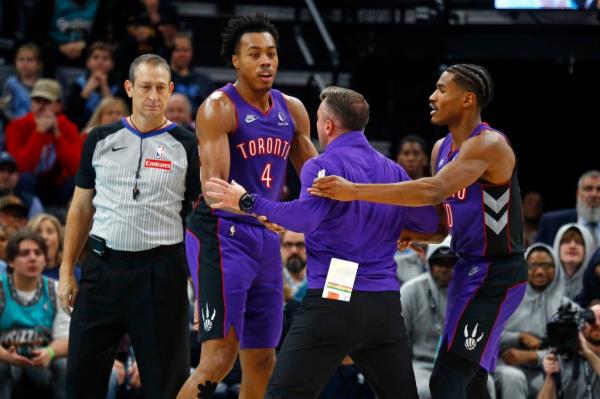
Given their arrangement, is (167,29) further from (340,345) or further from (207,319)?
(340,345)

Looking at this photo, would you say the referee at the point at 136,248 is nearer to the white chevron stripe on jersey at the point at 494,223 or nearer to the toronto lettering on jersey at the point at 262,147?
the toronto lettering on jersey at the point at 262,147

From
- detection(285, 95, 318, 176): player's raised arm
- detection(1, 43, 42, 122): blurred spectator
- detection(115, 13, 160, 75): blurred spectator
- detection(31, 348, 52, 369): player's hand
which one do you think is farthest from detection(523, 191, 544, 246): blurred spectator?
detection(285, 95, 318, 176): player's raised arm

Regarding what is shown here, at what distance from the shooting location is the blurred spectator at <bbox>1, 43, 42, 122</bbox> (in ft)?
Result: 39.0

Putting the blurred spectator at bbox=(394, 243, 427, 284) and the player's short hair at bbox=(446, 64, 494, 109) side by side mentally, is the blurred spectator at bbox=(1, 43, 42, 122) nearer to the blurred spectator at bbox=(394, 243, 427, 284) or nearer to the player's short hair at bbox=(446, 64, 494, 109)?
the blurred spectator at bbox=(394, 243, 427, 284)

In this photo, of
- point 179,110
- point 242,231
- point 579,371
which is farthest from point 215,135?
point 179,110

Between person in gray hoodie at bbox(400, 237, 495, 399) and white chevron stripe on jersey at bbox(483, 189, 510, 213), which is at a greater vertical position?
white chevron stripe on jersey at bbox(483, 189, 510, 213)

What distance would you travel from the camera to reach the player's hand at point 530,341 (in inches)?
364

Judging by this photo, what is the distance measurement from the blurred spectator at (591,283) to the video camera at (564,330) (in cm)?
96

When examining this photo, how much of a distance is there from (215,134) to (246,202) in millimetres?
613

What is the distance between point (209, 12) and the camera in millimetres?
14117

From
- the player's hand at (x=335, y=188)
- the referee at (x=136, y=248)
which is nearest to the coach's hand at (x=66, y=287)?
the referee at (x=136, y=248)

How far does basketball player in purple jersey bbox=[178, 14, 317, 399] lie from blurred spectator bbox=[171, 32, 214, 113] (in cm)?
508

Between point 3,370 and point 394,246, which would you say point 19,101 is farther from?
point 394,246

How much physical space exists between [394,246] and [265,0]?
8684 mm
